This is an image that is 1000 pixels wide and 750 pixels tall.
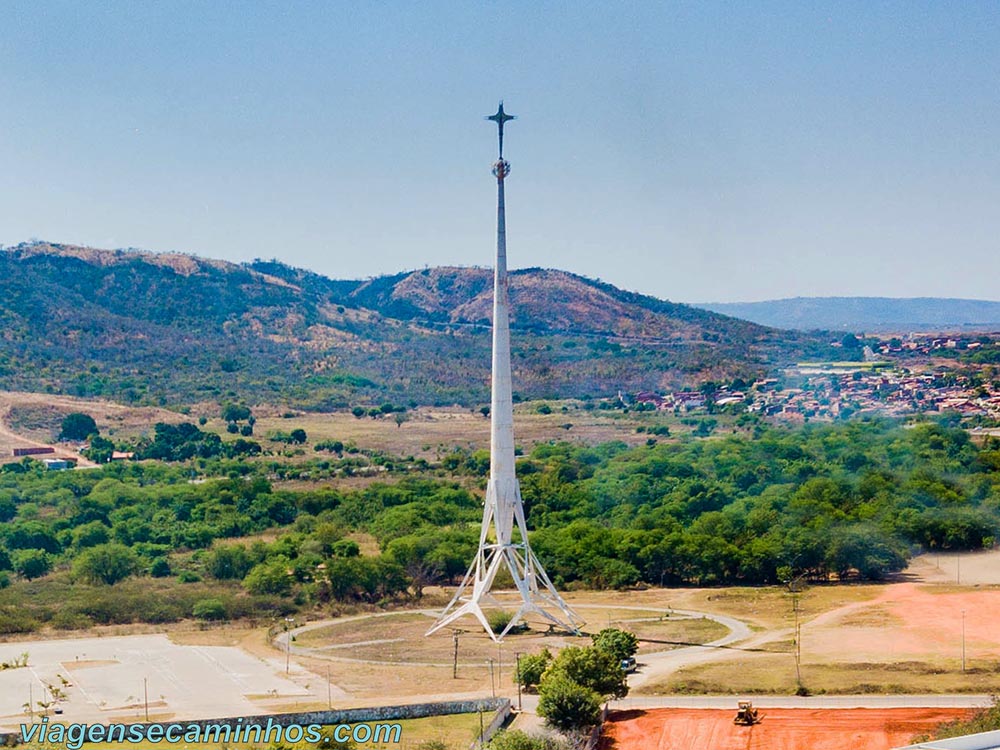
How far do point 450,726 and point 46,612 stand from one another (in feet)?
70.7

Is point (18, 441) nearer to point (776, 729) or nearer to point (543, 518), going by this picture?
point (543, 518)

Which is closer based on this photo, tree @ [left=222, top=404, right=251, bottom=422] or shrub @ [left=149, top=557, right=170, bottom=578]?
shrub @ [left=149, top=557, right=170, bottom=578]

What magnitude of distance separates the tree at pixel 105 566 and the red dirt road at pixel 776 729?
2913 cm

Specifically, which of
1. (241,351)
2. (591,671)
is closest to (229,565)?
(591,671)

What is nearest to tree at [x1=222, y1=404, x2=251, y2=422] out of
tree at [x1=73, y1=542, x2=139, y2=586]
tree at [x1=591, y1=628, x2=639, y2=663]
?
tree at [x1=73, y1=542, x2=139, y2=586]

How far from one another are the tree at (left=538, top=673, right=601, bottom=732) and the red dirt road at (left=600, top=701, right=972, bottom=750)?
2.72 ft

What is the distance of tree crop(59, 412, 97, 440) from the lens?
112688mm

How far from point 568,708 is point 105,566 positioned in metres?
30.6

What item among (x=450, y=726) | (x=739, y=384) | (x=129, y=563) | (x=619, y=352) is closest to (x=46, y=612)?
(x=129, y=563)

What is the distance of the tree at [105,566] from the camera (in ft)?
195

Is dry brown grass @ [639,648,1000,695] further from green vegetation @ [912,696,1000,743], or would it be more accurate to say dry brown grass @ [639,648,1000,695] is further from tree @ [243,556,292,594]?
tree @ [243,556,292,594]

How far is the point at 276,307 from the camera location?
198m

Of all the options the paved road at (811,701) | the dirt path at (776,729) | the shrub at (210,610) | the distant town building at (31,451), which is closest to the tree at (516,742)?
the dirt path at (776,729)

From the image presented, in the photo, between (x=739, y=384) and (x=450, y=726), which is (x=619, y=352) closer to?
(x=739, y=384)
